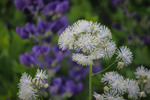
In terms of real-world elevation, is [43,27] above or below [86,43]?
above

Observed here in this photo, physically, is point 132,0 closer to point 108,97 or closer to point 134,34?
point 134,34

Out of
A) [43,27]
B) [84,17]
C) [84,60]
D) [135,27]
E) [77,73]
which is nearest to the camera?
[84,60]

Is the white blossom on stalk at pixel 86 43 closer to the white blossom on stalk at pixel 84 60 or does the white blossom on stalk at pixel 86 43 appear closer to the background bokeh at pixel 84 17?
the white blossom on stalk at pixel 84 60

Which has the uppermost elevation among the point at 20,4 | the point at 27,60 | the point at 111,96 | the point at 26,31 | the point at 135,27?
the point at 135,27

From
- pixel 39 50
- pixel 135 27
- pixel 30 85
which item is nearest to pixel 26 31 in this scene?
pixel 39 50

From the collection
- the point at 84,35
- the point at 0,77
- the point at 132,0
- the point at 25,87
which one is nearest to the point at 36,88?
the point at 25,87

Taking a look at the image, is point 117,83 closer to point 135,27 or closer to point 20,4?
point 20,4

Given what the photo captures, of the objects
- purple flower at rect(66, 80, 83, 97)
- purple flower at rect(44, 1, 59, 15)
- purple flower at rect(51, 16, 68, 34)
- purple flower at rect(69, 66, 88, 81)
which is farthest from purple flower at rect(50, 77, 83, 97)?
purple flower at rect(44, 1, 59, 15)
